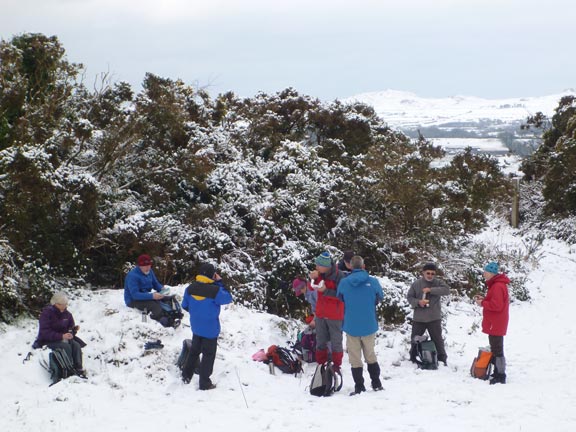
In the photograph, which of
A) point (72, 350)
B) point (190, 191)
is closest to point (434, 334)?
point (72, 350)

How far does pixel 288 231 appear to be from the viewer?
47.3ft

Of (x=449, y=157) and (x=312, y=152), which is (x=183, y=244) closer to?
(x=312, y=152)

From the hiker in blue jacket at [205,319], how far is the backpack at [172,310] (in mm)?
1498

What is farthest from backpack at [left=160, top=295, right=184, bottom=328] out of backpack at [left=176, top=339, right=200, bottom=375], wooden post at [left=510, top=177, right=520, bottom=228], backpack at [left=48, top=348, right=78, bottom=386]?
wooden post at [left=510, top=177, right=520, bottom=228]

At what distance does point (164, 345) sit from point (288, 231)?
6142 millimetres

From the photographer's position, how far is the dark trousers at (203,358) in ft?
25.5

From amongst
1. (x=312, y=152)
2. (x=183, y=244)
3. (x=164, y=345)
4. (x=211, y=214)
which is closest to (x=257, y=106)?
(x=312, y=152)

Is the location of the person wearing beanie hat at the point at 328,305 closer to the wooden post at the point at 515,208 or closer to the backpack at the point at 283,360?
the backpack at the point at 283,360

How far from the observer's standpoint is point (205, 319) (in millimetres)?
7828

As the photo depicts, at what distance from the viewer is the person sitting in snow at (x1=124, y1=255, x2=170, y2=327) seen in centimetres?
945

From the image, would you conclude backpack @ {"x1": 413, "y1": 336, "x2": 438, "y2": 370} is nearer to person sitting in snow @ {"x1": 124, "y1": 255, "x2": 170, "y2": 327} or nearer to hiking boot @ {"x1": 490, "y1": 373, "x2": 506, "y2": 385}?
hiking boot @ {"x1": 490, "y1": 373, "x2": 506, "y2": 385}

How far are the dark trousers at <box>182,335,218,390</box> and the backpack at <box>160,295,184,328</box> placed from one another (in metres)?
1.44

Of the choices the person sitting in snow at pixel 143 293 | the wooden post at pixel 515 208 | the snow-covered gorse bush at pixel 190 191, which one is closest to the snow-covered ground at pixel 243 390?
the person sitting in snow at pixel 143 293

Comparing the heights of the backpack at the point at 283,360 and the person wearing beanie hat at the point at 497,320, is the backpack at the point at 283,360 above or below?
below
